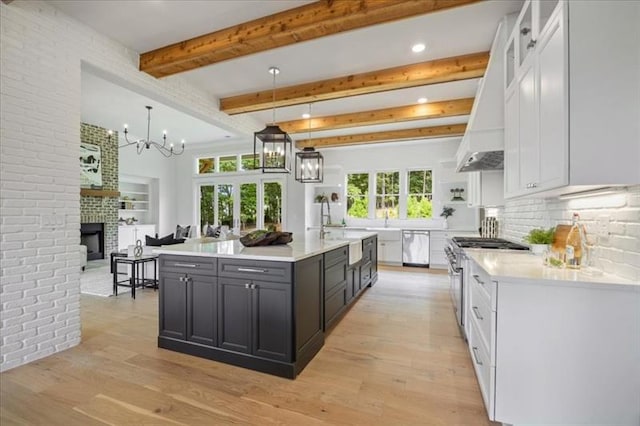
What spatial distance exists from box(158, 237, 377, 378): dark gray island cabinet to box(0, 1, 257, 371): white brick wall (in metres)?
0.94

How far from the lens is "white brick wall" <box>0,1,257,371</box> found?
2427 millimetres

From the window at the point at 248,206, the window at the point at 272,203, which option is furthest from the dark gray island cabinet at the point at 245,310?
the window at the point at 248,206

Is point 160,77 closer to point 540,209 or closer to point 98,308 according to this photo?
point 98,308

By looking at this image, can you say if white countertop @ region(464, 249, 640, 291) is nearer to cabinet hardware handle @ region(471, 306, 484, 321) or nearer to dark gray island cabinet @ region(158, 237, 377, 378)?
cabinet hardware handle @ region(471, 306, 484, 321)

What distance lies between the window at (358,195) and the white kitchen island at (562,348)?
632 centimetres

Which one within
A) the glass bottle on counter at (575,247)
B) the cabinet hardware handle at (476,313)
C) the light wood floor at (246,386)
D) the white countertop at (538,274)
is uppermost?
the glass bottle on counter at (575,247)

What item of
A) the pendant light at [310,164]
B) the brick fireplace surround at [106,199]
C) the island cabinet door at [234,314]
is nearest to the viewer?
the island cabinet door at [234,314]

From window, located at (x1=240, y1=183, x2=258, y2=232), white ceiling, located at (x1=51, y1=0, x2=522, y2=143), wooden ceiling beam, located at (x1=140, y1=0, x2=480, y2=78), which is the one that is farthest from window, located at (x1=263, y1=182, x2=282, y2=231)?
wooden ceiling beam, located at (x1=140, y1=0, x2=480, y2=78)

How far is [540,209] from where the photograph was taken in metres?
2.78

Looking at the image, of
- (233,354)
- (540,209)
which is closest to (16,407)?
(233,354)

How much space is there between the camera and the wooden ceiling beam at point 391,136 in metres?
6.11

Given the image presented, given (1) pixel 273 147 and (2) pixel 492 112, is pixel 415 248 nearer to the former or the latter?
(2) pixel 492 112

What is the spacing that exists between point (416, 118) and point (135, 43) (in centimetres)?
417

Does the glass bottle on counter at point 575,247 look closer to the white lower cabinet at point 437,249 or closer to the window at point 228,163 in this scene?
the white lower cabinet at point 437,249
